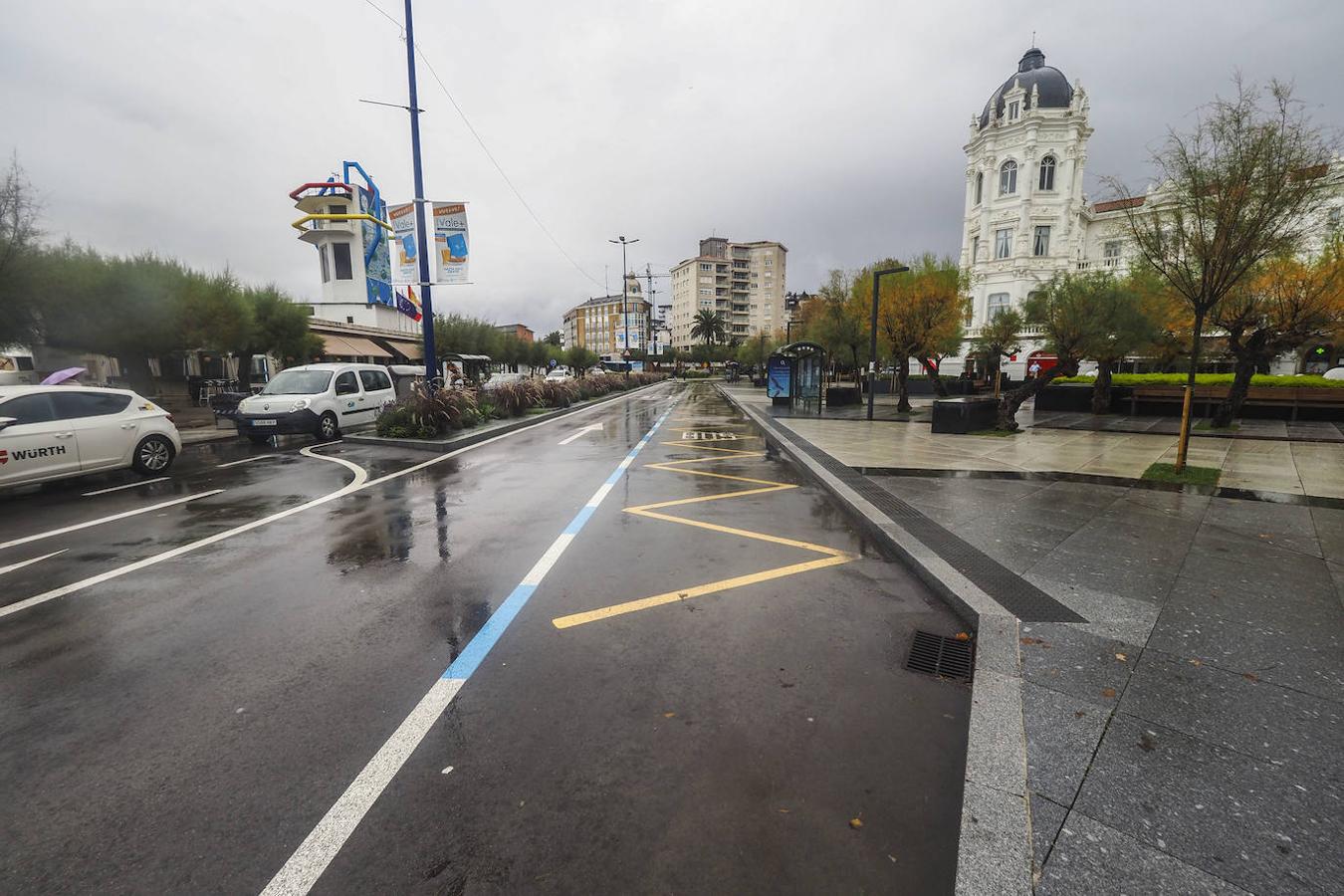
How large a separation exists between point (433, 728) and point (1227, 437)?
1763cm

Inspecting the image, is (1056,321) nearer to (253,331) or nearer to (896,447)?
(896,447)

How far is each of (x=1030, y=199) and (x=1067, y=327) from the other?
3988 cm

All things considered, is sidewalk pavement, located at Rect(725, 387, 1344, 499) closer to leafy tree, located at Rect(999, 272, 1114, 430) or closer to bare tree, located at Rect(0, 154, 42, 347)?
leafy tree, located at Rect(999, 272, 1114, 430)

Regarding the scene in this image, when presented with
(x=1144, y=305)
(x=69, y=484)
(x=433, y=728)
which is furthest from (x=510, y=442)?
(x=1144, y=305)

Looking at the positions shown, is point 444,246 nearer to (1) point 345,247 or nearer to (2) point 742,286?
(1) point 345,247

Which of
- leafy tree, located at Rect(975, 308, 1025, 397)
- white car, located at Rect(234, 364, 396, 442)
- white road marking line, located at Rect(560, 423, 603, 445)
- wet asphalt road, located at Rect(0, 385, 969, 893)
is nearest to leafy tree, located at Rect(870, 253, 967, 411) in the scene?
leafy tree, located at Rect(975, 308, 1025, 397)

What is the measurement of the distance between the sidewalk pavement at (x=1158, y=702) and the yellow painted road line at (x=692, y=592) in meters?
0.90

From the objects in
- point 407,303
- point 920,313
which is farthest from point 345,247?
point 920,313

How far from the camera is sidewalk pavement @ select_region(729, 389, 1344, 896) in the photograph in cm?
196

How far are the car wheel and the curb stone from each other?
1138 cm

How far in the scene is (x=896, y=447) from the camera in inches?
478

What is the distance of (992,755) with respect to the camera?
2.49m

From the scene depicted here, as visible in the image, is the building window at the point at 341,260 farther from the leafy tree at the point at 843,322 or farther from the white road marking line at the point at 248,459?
the white road marking line at the point at 248,459

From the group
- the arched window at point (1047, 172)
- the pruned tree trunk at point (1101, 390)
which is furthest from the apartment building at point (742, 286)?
the pruned tree trunk at point (1101, 390)
